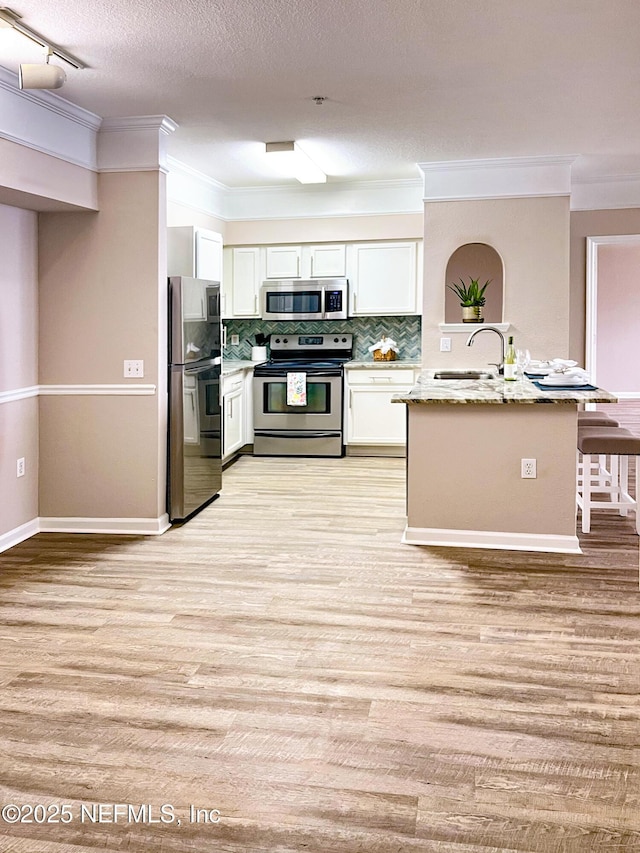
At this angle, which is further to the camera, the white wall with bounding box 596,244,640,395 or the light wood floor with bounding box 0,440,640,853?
the white wall with bounding box 596,244,640,395

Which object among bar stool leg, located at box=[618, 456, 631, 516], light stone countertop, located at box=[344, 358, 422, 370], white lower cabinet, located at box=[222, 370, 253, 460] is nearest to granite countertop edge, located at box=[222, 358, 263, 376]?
white lower cabinet, located at box=[222, 370, 253, 460]

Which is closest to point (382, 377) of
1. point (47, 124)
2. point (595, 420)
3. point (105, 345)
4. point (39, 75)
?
point (595, 420)

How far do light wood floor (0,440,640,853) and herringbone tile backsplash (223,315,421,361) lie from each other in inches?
138

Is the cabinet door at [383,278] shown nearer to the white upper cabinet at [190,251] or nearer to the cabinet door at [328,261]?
the cabinet door at [328,261]

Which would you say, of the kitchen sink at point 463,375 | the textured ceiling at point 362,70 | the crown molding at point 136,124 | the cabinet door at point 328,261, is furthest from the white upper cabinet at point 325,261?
the crown molding at point 136,124

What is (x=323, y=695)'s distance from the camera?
269cm

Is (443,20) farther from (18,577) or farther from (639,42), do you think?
(18,577)

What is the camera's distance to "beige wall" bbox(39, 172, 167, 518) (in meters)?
4.75

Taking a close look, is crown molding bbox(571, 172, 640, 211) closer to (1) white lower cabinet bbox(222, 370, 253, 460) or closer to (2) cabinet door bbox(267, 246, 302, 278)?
(2) cabinet door bbox(267, 246, 302, 278)

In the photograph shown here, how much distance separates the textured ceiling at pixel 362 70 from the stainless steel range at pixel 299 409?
2.38 metres

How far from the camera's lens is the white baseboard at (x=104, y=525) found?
191 inches

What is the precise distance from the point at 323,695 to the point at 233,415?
460cm

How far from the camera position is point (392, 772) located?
222 cm

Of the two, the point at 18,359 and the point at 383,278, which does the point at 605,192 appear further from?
the point at 18,359
